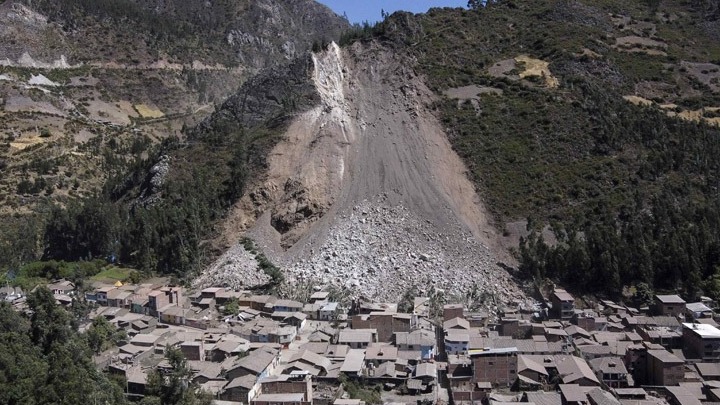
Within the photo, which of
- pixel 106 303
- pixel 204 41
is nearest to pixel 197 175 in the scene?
pixel 106 303

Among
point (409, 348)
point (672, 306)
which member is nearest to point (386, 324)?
point (409, 348)

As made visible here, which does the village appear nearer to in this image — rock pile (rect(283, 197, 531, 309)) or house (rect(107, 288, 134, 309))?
house (rect(107, 288, 134, 309))

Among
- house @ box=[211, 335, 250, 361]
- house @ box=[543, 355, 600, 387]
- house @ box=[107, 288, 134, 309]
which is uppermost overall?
house @ box=[107, 288, 134, 309]

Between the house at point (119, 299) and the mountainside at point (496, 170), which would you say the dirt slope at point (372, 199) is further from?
the house at point (119, 299)

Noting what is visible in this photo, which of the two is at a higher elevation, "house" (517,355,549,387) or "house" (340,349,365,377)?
"house" (340,349,365,377)

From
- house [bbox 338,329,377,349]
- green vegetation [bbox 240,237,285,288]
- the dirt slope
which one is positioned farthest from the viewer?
the dirt slope

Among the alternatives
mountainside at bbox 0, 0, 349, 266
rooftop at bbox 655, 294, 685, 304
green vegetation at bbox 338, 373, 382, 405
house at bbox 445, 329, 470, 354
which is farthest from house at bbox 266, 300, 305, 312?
mountainside at bbox 0, 0, 349, 266

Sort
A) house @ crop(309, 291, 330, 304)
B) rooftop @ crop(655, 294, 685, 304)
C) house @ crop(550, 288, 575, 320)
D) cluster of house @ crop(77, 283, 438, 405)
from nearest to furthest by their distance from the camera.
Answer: cluster of house @ crop(77, 283, 438, 405)
rooftop @ crop(655, 294, 685, 304)
house @ crop(550, 288, 575, 320)
house @ crop(309, 291, 330, 304)

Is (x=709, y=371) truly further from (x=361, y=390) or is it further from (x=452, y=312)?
(x=361, y=390)
